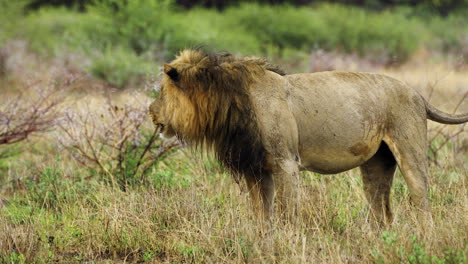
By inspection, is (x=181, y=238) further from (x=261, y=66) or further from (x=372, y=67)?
(x=372, y=67)

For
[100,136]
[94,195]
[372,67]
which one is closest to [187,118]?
[94,195]

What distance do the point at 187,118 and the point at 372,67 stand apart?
14908mm

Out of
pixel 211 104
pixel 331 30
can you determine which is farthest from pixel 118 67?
pixel 331 30

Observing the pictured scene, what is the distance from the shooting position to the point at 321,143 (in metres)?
5.30

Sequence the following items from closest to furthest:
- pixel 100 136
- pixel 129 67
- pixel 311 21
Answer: pixel 100 136, pixel 129 67, pixel 311 21

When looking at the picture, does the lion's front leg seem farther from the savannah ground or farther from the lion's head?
the lion's head

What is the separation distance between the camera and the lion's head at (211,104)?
5031 millimetres

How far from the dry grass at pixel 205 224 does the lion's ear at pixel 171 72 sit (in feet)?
3.25

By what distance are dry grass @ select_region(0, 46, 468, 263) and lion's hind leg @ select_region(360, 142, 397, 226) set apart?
0.13 metres

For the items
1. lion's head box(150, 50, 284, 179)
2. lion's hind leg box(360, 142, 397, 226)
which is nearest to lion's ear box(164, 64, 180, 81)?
lion's head box(150, 50, 284, 179)

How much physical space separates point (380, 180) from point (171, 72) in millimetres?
2202

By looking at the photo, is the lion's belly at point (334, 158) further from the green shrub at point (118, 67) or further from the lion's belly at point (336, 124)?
the green shrub at point (118, 67)

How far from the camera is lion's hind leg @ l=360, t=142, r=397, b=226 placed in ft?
19.4

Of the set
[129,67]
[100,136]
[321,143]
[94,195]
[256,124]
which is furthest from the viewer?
[129,67]
